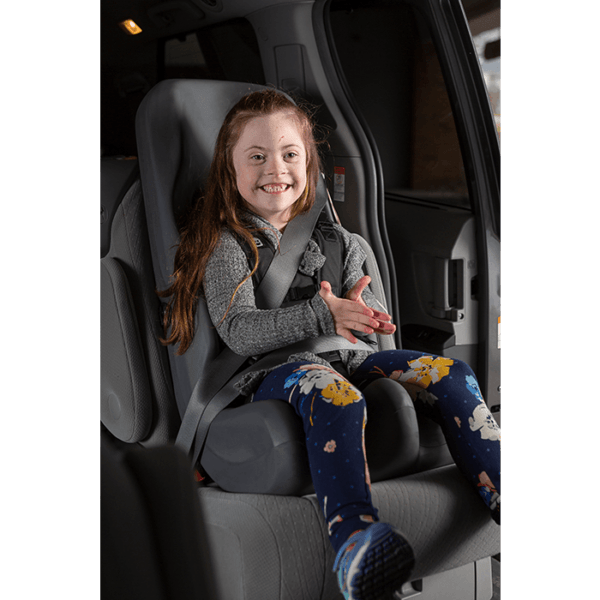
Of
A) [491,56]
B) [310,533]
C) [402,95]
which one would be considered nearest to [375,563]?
[310,533]

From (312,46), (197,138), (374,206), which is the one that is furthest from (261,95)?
(374,206)

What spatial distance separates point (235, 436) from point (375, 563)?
35cm

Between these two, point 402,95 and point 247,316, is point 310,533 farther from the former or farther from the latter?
point 402,95

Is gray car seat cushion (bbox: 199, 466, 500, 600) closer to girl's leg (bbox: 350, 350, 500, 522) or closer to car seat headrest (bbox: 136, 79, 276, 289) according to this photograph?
girl's leg (bbox: 350, 350, 500, 522)

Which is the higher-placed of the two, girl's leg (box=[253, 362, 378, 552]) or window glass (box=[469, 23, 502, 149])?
window glass (box=[469, 23, 502, 149])

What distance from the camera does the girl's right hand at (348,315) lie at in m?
1.24

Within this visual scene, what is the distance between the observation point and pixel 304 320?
1274mm

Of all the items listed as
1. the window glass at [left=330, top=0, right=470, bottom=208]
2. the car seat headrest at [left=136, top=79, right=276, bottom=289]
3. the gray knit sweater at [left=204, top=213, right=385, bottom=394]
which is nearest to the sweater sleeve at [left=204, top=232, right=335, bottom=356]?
the gray knit sweater at [left=204, top=213, right=385, bottom=394]

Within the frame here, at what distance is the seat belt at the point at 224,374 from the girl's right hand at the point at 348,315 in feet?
0.41

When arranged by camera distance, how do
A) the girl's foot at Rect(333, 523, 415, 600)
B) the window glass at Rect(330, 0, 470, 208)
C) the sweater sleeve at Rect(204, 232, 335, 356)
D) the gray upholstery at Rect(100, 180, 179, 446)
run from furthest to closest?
the window glass at Rect(330, 0, 470, 208)
the gray upholstery at Rect(100, 180, 179, 446)
the sweater sleeve at Rect(204, 232, 335, 356)
the girl's foot at Rect(333, 523, 415, 600)

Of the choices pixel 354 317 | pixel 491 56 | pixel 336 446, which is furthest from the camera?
pixel 491 56

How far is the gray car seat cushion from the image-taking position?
3.76 feet

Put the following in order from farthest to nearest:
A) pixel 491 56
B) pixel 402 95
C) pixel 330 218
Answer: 1. pixel 402 95
2. pixel 330 218
3. pixel 491 56

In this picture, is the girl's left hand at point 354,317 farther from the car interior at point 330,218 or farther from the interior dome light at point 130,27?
the interior dome light at point 130,27
